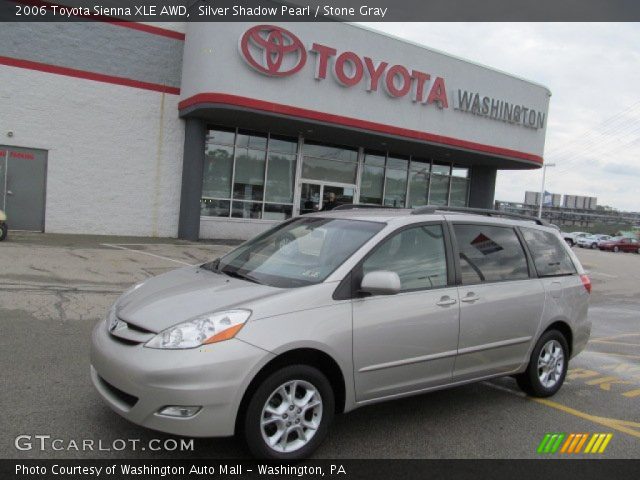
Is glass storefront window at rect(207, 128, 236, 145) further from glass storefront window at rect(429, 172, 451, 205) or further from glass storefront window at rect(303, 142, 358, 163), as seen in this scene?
glass storefront window at rect(429, 172, 451, 205)

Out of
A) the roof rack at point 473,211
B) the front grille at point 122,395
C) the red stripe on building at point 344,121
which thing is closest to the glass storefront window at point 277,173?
the red stripe on building at point 344,121

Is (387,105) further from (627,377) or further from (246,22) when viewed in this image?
(627,377)

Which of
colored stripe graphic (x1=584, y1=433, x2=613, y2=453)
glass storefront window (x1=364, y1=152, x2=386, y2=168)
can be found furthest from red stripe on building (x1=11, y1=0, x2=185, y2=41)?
colored stripe graphic (x1=584, y1=433, x2=613, y2=453)

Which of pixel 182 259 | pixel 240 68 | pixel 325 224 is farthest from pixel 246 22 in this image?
pixel 325 224

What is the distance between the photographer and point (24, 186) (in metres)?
14.9

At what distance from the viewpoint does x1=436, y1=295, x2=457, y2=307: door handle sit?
4227 millimetres

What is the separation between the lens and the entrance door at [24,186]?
48.1 ft

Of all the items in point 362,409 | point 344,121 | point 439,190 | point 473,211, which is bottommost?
point 362,409

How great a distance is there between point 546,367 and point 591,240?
49.2 m

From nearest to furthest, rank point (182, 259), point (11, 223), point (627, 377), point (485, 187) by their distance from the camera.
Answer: point (627, 377) → point (182, 259) → point (11, 223) → point (485, 187)

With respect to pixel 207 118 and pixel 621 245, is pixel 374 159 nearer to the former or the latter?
pixel 207 118

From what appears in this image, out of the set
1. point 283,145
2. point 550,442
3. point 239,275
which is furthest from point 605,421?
point 283,145

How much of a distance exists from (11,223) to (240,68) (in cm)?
758

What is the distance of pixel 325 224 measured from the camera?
4664mm
